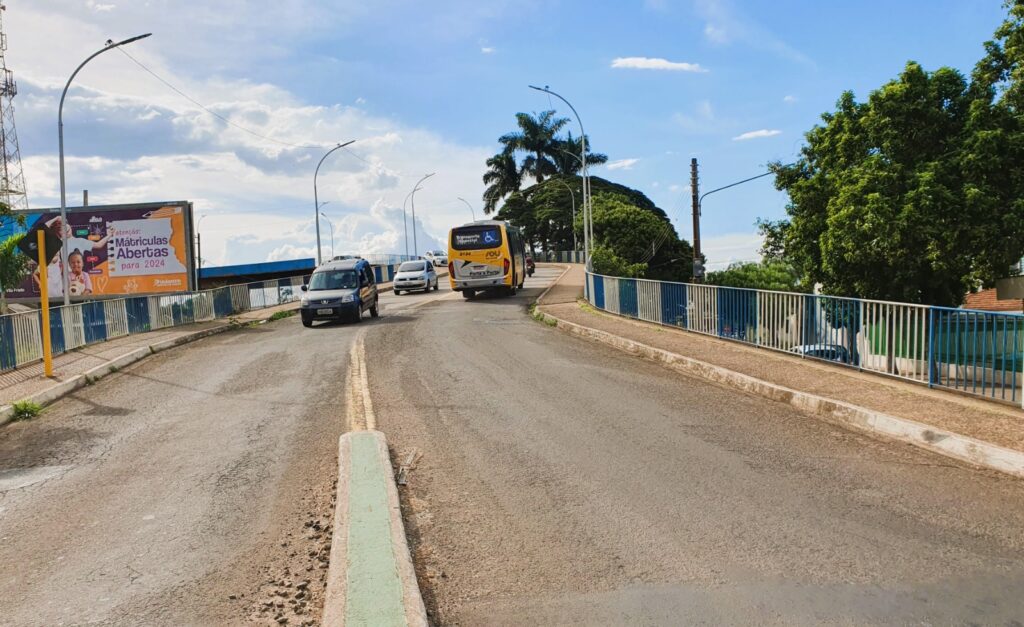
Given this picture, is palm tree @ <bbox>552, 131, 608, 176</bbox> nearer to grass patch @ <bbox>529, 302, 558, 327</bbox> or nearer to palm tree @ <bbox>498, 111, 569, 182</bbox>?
palm tree @ <bbox>498, 111, 569, 182</bbox>

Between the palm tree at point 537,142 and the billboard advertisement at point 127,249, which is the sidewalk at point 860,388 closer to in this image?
the billboard advertisement at point 127,249

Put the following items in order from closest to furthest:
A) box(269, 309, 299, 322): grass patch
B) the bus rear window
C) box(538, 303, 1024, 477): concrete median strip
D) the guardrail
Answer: box(538, 303, 1024, 477): concrete median strip, the guardrail, box(269, 309, 299, 322): grass patch, the bus rear window

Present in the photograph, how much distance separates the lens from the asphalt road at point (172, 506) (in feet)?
13.6

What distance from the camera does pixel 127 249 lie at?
36.7m

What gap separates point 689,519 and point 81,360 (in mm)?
14228

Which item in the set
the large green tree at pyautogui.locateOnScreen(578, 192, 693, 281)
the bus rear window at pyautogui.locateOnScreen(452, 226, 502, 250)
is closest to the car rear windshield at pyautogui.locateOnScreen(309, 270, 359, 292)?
the bus rear window at pyautogui.locateOnScreen(452, 226, 502, 250)

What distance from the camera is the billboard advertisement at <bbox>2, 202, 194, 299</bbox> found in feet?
118

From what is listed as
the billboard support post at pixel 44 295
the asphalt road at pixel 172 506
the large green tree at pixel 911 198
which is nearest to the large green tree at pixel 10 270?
the billboard support post at pixel 44 295

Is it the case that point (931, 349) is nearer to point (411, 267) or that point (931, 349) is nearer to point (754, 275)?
point (411, 267)

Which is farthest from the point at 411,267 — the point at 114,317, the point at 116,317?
the point at 114,317

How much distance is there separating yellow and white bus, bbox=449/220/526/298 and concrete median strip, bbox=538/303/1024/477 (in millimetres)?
18193

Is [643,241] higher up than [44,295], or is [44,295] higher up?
[643,241]

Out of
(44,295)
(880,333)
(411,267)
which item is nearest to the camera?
(880,333)

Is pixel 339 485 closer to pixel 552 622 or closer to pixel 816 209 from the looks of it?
pixel 552 622
